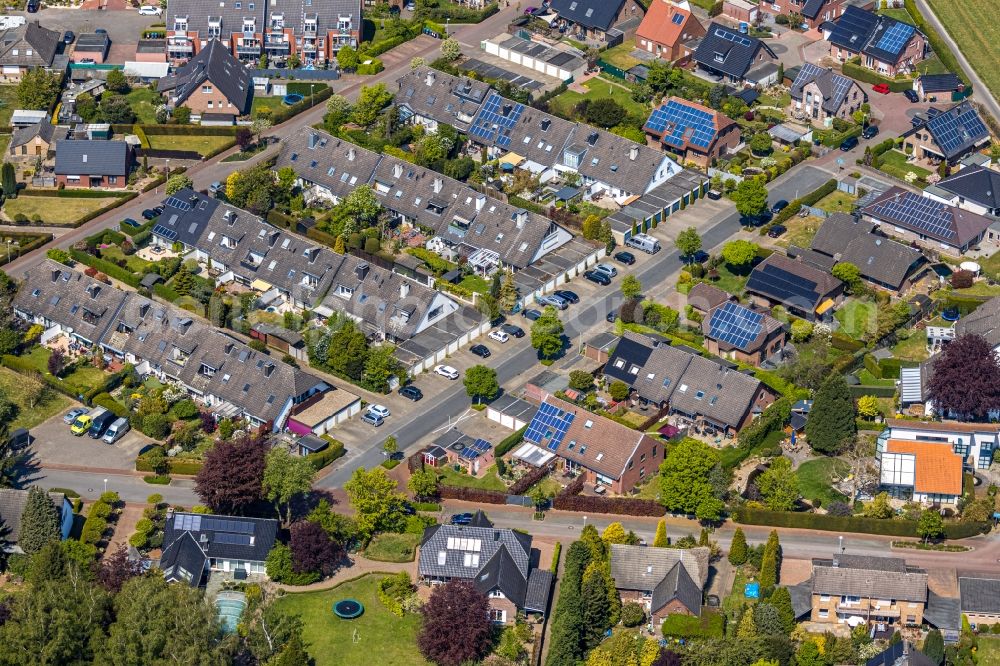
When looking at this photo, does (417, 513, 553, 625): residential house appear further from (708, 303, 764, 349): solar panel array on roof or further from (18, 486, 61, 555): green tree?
(708, 303, 764, 349): solar panel array on roof

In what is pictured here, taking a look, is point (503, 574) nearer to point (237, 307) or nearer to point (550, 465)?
point (550, 465)

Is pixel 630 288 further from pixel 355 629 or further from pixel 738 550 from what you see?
pixel 355 629

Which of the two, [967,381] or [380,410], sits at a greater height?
[967,381]

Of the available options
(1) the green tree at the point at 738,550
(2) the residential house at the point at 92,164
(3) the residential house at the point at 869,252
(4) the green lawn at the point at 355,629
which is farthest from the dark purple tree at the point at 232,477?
(3) the residential house at the point at 869,252

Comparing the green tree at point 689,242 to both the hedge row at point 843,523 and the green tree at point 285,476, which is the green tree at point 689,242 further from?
the green tree at point 285,476

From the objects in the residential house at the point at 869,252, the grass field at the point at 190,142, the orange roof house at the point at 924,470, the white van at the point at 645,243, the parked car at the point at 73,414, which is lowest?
the grass field at the point at 190,142

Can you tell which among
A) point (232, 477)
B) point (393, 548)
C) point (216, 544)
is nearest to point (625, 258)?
point (393, 548)

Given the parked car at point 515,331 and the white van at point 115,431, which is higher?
the parked car at point 515,331

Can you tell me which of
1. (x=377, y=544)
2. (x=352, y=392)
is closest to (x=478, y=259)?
(x=352, y=392)
